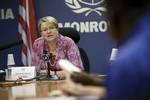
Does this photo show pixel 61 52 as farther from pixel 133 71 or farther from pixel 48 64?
pixel 133 71

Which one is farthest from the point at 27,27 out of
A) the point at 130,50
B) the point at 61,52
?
the point at 130,50

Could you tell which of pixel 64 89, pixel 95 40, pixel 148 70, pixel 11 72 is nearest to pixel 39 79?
pixel 11 72

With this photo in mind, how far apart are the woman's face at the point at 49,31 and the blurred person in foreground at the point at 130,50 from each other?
11.3ft

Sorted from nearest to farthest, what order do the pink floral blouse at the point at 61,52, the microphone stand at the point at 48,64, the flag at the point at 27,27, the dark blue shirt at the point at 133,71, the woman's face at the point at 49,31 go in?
the dark blue shirt at the point at 133,71 < the microphone stand at the point at 48,64 < the pink floral blouse at the point at 61,52 < the woman's face at the point at 49,31 < the flag at the point at 27,27

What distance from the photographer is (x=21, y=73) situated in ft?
12.7

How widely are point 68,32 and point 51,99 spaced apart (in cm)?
372

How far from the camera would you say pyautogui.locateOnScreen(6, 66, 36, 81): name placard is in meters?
3.86

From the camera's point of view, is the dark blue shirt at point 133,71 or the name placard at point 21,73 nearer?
the dark blue shirt at point 133,71

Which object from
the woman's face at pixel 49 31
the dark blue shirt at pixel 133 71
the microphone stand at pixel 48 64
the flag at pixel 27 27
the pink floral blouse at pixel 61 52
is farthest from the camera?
the flag at pixel 27 27

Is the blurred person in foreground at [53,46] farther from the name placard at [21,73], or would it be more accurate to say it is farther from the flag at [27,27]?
the flag at [27,27]

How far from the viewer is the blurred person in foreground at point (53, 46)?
4.25 m

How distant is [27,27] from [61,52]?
57.1 inches

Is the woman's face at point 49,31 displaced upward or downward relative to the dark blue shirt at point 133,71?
upward

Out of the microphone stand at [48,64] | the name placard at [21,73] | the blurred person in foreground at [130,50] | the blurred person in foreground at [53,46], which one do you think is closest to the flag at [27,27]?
the blurred person in foreground at [53,46]
